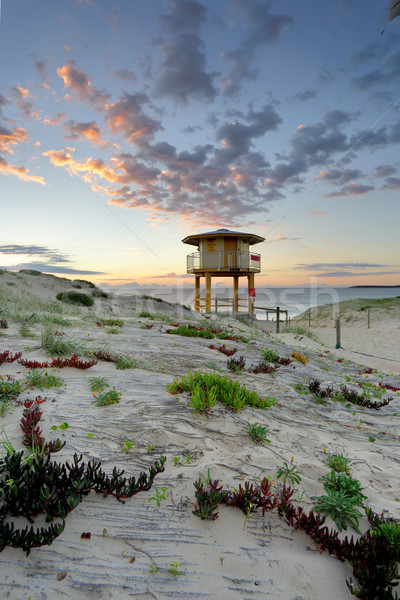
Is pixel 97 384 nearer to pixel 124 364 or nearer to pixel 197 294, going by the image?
pixel 124 364

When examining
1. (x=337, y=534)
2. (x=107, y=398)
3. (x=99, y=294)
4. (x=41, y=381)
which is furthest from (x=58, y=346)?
(x=99, y=294)

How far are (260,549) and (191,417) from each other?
1772 mm

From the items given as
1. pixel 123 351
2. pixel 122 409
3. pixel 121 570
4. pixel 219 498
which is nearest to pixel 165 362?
pixel 123 351

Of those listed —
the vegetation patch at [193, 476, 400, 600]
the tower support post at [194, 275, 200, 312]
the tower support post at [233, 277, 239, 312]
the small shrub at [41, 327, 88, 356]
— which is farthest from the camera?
the tower support post at [194, 275, 200, 312]

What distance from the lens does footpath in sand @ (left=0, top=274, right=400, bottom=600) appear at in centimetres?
189

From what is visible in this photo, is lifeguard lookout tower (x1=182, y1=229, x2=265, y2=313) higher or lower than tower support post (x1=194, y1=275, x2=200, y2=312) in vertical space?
higher

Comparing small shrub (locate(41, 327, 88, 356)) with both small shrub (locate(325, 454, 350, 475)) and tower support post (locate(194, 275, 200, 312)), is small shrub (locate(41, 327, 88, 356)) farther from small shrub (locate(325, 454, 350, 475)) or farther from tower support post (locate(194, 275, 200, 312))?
tower support post (locate(194, 275, 200, 312))

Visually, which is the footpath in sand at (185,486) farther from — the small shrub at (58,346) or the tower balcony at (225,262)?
the tower balcony at (225,262)

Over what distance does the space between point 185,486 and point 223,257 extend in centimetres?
2168

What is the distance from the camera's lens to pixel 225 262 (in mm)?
23703

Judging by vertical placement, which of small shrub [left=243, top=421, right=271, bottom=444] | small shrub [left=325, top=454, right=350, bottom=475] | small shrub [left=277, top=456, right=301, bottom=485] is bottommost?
small shrub [left=325, top=454, right=350, bottom=475]

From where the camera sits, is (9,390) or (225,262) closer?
(9,390)

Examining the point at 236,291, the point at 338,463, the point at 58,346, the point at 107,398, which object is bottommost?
the point at 338,463

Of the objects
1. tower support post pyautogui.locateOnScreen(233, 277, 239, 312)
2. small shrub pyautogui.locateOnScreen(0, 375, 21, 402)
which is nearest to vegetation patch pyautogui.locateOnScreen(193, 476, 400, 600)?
small shrub pyautogui.locateOnScreen(0, 375, 21, 402)
